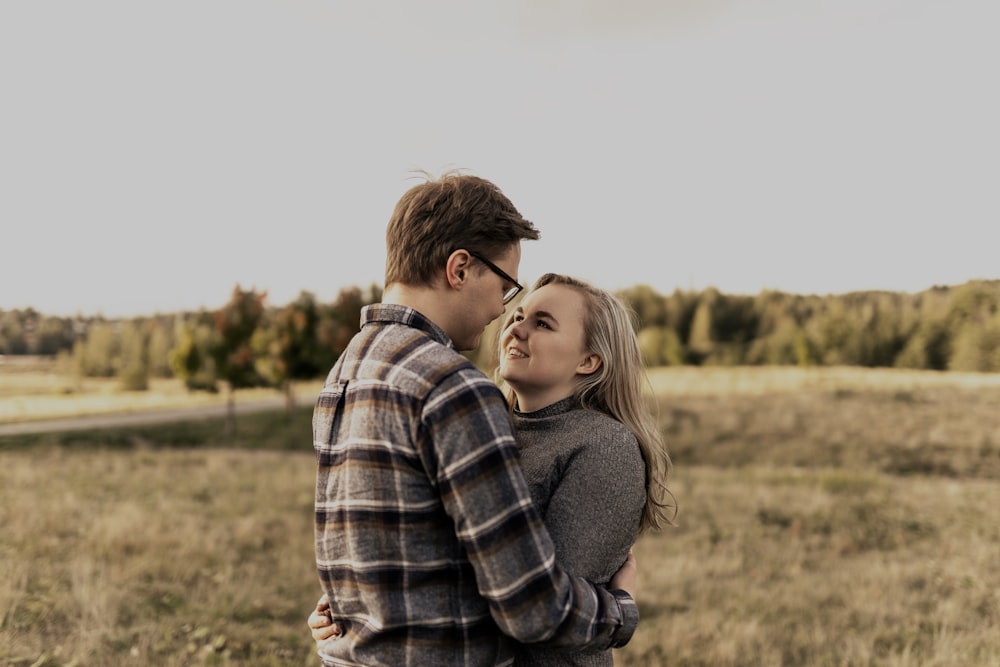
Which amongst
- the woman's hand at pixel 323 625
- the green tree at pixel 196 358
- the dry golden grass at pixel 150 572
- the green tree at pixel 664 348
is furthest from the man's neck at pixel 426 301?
the green tree at pixel 664 348

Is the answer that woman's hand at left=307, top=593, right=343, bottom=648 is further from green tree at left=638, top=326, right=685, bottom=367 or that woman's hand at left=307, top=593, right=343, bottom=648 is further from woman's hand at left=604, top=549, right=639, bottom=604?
green tree at left=638, top=326, right=685, bottom=367

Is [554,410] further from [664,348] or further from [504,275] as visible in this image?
[664,348]

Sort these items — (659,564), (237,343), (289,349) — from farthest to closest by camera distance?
(237,343) → (289,349) → (659,564)

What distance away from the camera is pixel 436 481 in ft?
5.90

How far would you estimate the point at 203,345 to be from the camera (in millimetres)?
33188

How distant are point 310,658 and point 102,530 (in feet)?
14.0

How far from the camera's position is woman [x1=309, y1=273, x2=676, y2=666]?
2066 millimetres

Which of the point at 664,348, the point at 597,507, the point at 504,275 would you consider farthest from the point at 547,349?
the point at 664,348

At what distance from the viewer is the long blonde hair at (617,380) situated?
96.1 inches

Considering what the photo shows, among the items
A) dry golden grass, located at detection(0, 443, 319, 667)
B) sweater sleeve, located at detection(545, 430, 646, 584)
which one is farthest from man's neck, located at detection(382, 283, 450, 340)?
dry golden grass, located at detection(0, 443, 319, 667)

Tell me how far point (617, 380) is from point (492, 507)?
2.79ft

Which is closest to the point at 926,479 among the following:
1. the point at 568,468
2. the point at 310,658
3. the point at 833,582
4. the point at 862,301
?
the point at 833,582

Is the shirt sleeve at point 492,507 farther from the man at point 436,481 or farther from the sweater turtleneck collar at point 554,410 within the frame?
the sweater turtleneck collar at point 554,410

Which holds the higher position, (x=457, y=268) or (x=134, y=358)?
(x=457, y=268)
